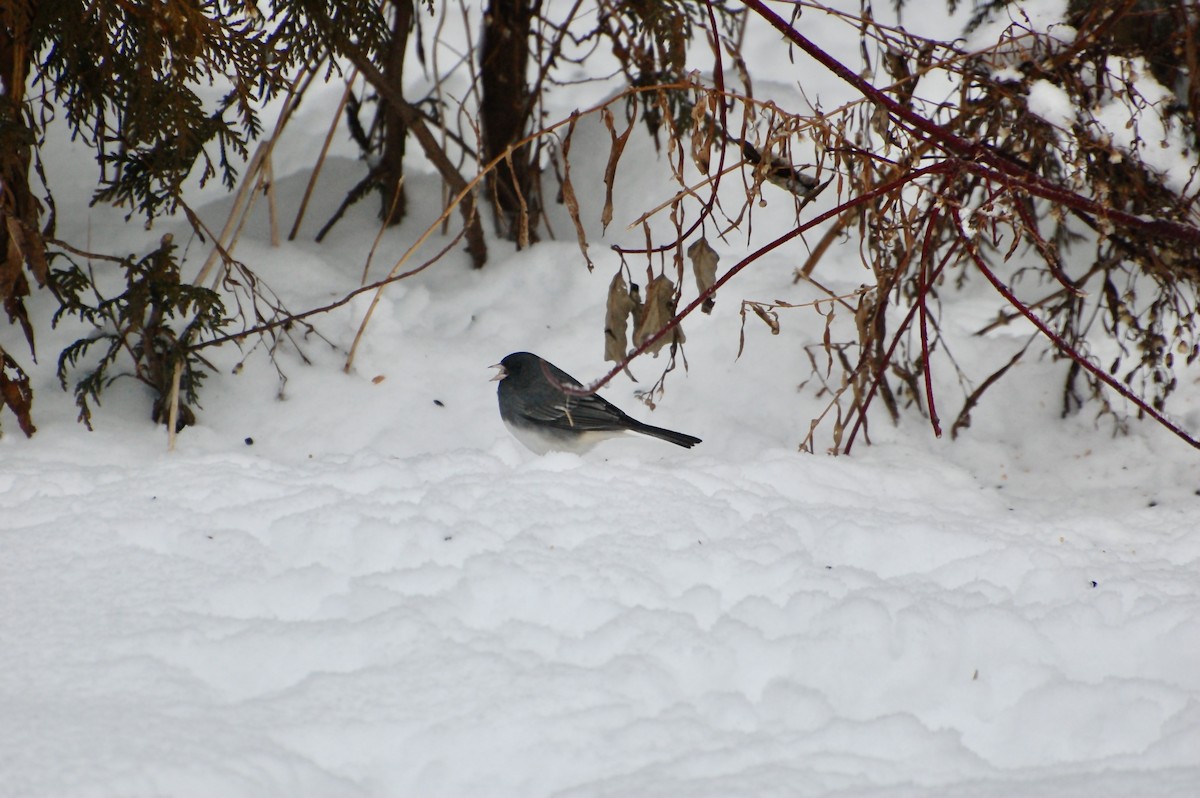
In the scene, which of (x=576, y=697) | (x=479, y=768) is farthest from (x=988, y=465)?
(x=479, y=768)

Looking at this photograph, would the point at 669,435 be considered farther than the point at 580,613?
Yes

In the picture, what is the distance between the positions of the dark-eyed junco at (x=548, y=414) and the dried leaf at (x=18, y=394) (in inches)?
51.9

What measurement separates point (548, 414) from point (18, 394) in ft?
4.82

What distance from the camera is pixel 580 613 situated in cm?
210

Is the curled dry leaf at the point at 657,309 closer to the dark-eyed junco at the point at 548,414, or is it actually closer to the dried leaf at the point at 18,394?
the dark-eyed junco at the point at 548,414

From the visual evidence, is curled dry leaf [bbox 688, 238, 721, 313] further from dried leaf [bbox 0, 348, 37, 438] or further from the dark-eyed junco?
dried leaf [bbox 0, 348, 37, 438]

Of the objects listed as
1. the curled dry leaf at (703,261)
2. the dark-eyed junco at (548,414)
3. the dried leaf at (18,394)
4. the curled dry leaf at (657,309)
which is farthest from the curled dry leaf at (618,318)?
the dried leaf at (18,394)

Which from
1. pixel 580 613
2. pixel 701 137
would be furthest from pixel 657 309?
pixel 580 613

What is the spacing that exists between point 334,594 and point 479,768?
606 mm

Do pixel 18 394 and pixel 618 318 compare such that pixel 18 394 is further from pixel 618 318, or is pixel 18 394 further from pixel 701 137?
pixel 701 137

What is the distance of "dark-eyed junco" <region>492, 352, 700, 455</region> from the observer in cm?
343

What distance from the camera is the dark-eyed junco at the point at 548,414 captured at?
3.43 metres

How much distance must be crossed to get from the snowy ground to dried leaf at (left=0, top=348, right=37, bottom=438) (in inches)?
2.4

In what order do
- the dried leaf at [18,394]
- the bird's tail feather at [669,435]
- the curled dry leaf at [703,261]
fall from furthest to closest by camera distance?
the bird's tail feather at [669,435] < the dried leaf at [18,394] < the curled dry leaf at [703,261]
